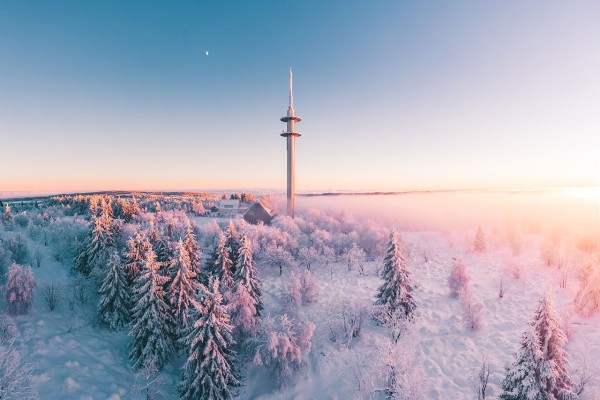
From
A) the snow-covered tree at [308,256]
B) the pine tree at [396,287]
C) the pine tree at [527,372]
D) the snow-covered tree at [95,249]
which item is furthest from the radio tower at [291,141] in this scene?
the pine tree at [527,372]

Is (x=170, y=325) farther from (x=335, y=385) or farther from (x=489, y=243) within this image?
(x=489, y=243)

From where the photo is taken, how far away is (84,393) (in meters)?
19.7

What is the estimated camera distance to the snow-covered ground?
20.3 metres

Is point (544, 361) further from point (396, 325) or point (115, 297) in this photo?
point (115, 297)

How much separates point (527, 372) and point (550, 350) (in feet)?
5.21

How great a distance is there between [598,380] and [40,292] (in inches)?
1902

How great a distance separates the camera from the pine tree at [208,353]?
59.3 feet

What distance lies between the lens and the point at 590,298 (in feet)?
85.0

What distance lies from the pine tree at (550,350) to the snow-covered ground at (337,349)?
399cm

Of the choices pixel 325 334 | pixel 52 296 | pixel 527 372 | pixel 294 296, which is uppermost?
pixel 527 372

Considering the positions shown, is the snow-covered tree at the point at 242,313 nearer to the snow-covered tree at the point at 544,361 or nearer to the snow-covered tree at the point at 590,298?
the snow-covered tree at the point at 544,361

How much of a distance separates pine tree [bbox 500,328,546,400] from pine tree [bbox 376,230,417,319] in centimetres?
1231

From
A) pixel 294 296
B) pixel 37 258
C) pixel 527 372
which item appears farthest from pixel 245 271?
pixel 37 258

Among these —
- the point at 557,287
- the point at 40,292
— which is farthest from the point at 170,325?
the point at 557,287
